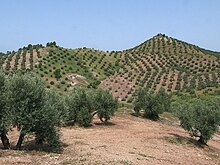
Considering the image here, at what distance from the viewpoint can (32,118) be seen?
16.8 meters

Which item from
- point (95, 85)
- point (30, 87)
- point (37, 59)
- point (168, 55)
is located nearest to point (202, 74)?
point (168, 55)

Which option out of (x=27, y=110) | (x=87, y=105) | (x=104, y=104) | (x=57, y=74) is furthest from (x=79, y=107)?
(x=57, y=74)

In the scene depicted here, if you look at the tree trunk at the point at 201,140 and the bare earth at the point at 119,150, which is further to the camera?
the tree trunk at the point at 201,140

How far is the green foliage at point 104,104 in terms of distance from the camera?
100 feet

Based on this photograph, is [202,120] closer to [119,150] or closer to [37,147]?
[119,150]

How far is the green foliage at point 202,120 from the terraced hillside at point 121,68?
92.2 feet

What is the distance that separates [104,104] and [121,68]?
49.4 meters

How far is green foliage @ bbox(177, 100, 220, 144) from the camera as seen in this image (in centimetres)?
2560

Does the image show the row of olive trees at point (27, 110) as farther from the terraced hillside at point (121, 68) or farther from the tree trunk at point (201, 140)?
the terraced hillside at point (121, 68)

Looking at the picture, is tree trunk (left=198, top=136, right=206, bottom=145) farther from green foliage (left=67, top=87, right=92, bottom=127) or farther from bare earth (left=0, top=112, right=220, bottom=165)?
green foliage (left=67, top=87, right=92, bottom=127)

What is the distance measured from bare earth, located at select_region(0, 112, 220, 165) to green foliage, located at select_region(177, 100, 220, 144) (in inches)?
39.0

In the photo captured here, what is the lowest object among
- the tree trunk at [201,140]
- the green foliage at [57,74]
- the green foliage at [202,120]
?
the tree trunk at [201,140]

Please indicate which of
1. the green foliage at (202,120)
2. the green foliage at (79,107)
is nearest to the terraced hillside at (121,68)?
the green foliage at (79,107)

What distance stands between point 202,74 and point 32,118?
60998 mm
